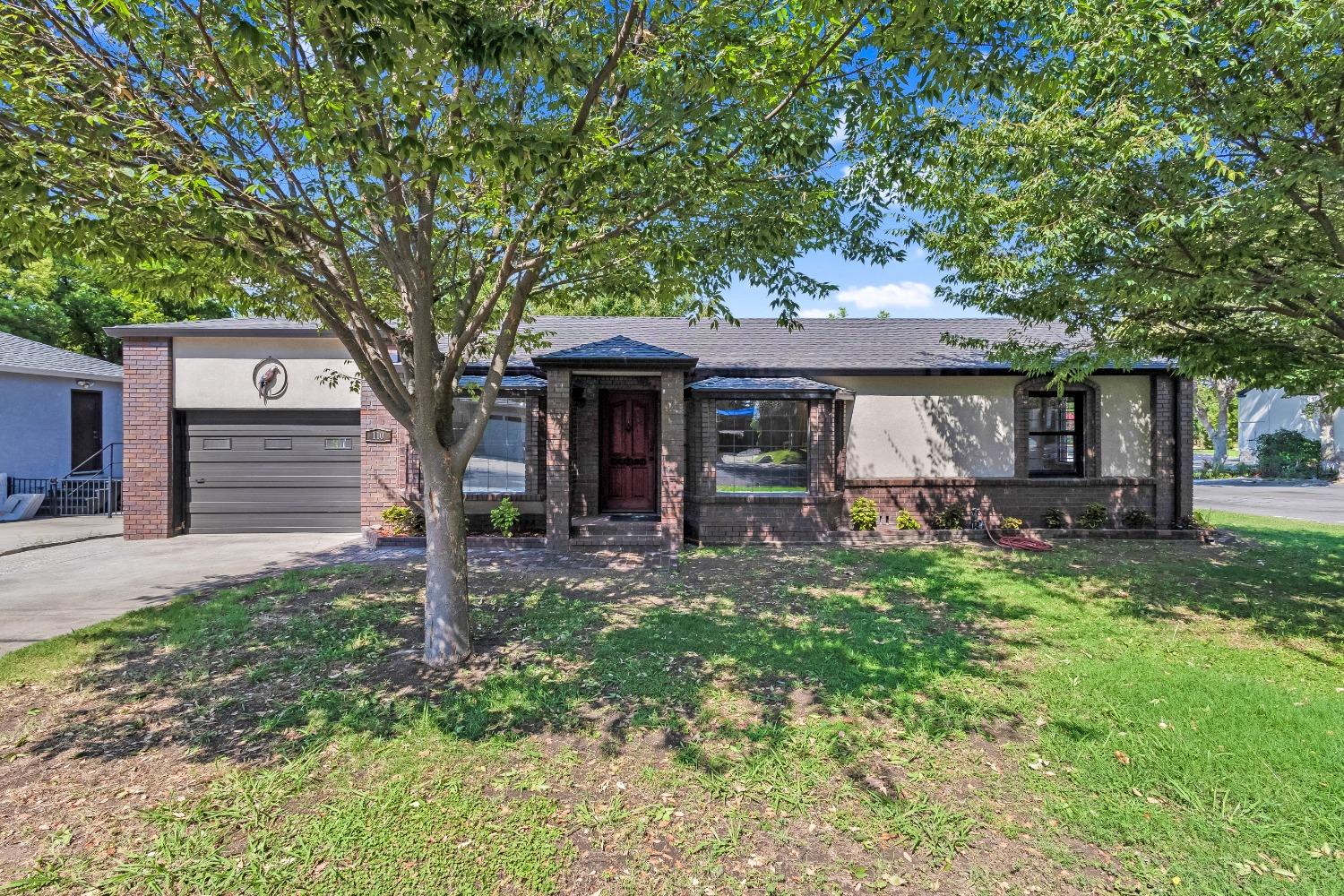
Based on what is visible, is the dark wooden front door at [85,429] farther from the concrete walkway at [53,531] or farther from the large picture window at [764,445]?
the large picture window at [764,445]

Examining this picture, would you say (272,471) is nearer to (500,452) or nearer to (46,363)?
(500,452)

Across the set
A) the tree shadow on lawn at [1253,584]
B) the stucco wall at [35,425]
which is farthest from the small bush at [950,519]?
the stucco wall at [35,425]

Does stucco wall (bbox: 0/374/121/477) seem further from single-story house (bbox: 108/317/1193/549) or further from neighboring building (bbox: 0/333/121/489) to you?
single-story house (bbox: 108/317/1193/549)

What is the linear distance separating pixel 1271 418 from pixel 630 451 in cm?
3668

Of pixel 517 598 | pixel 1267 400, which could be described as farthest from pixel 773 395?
pixel 1267 400

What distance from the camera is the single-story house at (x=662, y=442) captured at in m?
10.0

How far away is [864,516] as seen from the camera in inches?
418

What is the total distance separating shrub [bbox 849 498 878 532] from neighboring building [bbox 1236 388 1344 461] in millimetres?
26969

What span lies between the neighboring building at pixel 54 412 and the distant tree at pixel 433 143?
43.9 ft

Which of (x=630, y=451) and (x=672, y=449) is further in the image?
(x=630, y=451)

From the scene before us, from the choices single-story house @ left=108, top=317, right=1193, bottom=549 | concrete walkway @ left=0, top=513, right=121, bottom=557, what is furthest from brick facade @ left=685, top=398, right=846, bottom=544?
concrete walkway @ left=0, top=513, right=121, bottom=557

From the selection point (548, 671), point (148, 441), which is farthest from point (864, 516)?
point (148, 441)

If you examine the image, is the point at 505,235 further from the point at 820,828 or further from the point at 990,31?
the point at 820,828

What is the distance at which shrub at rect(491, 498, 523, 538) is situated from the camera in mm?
9812
